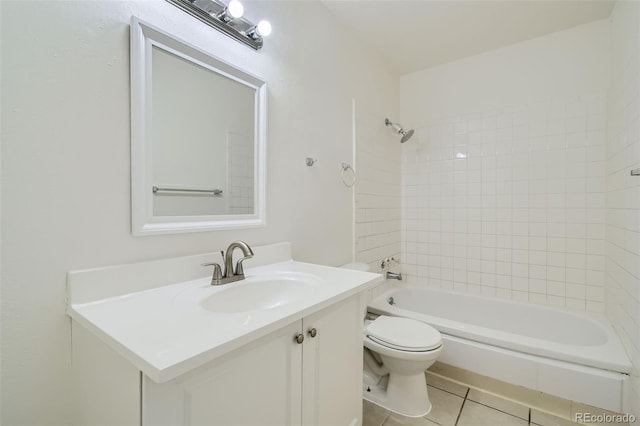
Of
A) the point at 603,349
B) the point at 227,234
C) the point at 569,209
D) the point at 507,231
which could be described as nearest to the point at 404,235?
the point at 507,231

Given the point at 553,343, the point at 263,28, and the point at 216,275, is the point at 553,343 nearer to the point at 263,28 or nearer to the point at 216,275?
the point at 216,275

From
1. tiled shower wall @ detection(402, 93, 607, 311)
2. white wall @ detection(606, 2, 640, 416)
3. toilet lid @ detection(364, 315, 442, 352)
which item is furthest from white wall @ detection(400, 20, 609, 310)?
toilet lid @ detection(364, 315, 442, 352)

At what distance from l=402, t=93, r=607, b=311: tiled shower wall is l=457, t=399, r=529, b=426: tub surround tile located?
3.50ft

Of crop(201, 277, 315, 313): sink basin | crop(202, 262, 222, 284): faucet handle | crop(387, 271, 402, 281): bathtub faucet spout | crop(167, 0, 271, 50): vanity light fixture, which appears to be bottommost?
crop(387, 271, 402, 281): bathtub faucet spout

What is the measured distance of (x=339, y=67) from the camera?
6.50ft

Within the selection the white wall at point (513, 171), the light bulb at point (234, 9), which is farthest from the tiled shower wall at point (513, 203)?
the light bulb at point (234, 9)

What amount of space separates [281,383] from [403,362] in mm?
933

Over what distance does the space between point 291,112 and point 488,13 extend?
152cm

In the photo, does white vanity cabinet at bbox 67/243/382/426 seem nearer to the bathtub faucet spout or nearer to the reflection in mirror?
the reflection in mirror

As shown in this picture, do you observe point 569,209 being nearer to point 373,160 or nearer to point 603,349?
point 603,349

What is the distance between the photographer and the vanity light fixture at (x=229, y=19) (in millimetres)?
1124

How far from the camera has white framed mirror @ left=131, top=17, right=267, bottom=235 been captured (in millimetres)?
999

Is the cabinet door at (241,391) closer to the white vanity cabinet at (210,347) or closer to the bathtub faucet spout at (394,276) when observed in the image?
the white vanity cabinet at (210,347)

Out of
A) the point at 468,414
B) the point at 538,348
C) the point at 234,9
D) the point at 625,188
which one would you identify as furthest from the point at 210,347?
the point at 625,188
